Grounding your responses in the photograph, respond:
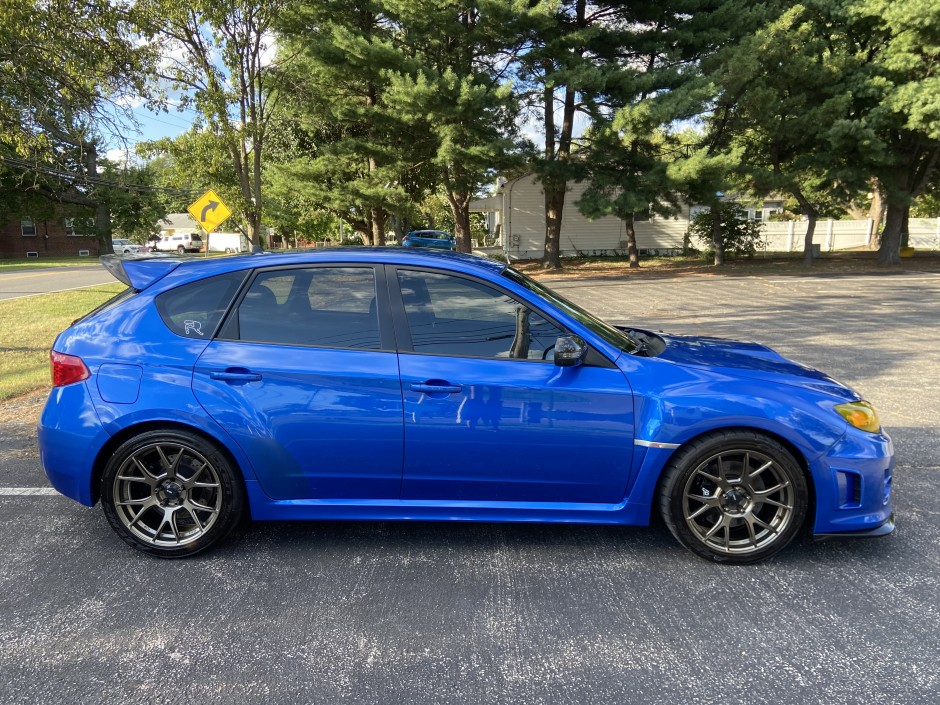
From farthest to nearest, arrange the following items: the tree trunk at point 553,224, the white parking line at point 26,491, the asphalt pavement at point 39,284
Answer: the tree trunk at point 553,224 < the asphalt pavement at point 39,284 < the white parking line at point 26,491

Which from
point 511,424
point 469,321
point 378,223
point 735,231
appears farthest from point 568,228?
point 511,424

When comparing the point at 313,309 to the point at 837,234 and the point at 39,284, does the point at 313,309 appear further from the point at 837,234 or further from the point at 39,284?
the point at 837,234

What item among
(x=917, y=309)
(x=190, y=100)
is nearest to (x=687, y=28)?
(x=917, y=309)

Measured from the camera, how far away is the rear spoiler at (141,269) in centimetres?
347

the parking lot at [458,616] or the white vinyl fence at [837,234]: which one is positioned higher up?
the white vinyl fence at [837,234]

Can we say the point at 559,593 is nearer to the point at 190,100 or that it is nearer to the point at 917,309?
the point at 917,309

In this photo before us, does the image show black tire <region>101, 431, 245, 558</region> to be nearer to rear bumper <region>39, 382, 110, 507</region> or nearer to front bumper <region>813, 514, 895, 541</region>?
rear bumper <region>39, 382, 110, 507</region>

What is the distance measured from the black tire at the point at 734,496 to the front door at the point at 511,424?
297mm

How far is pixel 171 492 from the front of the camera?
3256 mm

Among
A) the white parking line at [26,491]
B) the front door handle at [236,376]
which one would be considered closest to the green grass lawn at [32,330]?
the white parking line at [26,491]

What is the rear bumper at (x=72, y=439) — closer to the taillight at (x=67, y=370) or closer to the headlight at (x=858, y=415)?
the taillight at (x=67, y=370)

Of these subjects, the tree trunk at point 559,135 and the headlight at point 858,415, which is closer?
the headlight at point 858,415

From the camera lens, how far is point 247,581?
10.1 ft

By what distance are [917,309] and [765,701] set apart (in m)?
13.3
